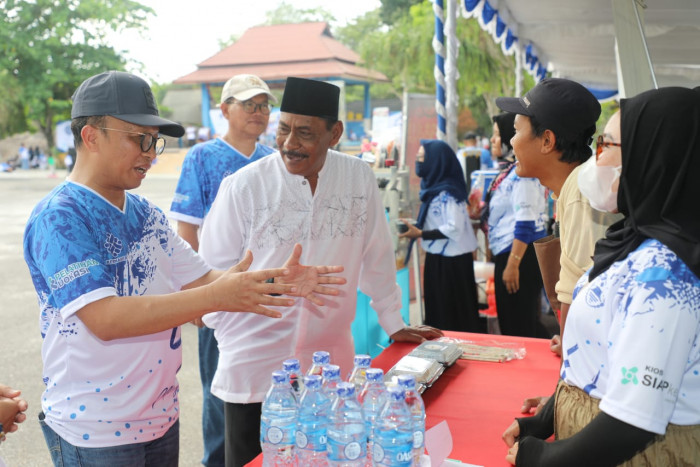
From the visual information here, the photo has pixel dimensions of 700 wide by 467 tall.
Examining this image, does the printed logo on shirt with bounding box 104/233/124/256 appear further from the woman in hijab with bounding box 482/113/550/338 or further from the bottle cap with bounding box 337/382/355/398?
the woman in hijab with bounding box 482/113/550/338

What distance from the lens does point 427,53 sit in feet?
70.9

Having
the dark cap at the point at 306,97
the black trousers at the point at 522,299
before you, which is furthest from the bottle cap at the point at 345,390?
the black trousers at the point at 522,299

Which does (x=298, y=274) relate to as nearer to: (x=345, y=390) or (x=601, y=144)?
(x=345, y=390)

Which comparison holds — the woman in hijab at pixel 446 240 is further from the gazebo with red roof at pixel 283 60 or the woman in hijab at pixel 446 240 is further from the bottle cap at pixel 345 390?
the gazebo with red roof at pixel 283 60

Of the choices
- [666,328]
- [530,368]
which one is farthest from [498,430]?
[666,328]

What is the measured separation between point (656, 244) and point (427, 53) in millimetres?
→ 21478

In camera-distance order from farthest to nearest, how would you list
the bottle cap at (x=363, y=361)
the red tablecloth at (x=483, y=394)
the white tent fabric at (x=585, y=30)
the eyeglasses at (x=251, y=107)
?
the white tent fabric at (x=585, y=30) < the eyeglasses at (x=251, y=107) < the red tablecloth at (x=483, y=394) < the bottle cap at (x=363, y=361)

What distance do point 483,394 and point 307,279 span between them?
2.49 ft

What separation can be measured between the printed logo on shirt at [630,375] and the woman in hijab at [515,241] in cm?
298

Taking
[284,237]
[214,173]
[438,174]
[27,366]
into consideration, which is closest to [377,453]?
[284,237]

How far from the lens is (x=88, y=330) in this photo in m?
1.68

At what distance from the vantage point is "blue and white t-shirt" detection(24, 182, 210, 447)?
61.2 inches

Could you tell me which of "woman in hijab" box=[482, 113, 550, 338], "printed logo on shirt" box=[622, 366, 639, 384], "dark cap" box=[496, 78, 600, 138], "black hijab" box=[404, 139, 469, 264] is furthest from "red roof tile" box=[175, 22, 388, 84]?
"printed logo on shirt" box=[622, 366, 639, 384]

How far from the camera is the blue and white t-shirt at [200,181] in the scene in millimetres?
3311
